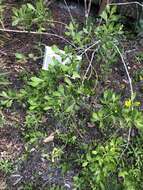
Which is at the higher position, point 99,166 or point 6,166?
point 99,166

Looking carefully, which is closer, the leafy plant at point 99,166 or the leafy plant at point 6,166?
the leafy plant at point 99,166

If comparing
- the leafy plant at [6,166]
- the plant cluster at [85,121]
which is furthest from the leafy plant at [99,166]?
the leafy plant at [6,166]

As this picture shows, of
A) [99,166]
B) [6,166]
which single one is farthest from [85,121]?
[6,166]

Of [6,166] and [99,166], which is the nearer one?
[99,166]

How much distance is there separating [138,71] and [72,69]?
1.09 m

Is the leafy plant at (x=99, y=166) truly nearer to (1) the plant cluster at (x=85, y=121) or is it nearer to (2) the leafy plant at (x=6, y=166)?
(1) the plant cluster at (x=85, y=121)

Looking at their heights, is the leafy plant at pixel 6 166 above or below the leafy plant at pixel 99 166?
below

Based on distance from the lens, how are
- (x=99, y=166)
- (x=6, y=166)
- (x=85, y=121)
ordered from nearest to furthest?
(x=99, y=166) < (x=6, y=166) < (x=85, y=121)

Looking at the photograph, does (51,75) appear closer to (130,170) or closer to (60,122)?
(60,122)

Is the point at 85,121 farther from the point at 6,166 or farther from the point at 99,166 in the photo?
the point at 6,166

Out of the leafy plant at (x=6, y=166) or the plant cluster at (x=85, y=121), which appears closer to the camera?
the plant cluster at (x=85, y=121)

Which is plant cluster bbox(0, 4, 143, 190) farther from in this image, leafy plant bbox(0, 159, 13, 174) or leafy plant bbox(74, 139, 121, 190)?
leafy plant bbox(0, 159, 13, 174)

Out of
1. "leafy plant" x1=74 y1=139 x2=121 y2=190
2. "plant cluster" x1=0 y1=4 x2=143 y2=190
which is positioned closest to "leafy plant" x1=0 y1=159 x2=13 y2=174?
"plant cluster" x1=0 y1=4 x2=143 y2=190

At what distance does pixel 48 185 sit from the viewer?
2480 millimetres
